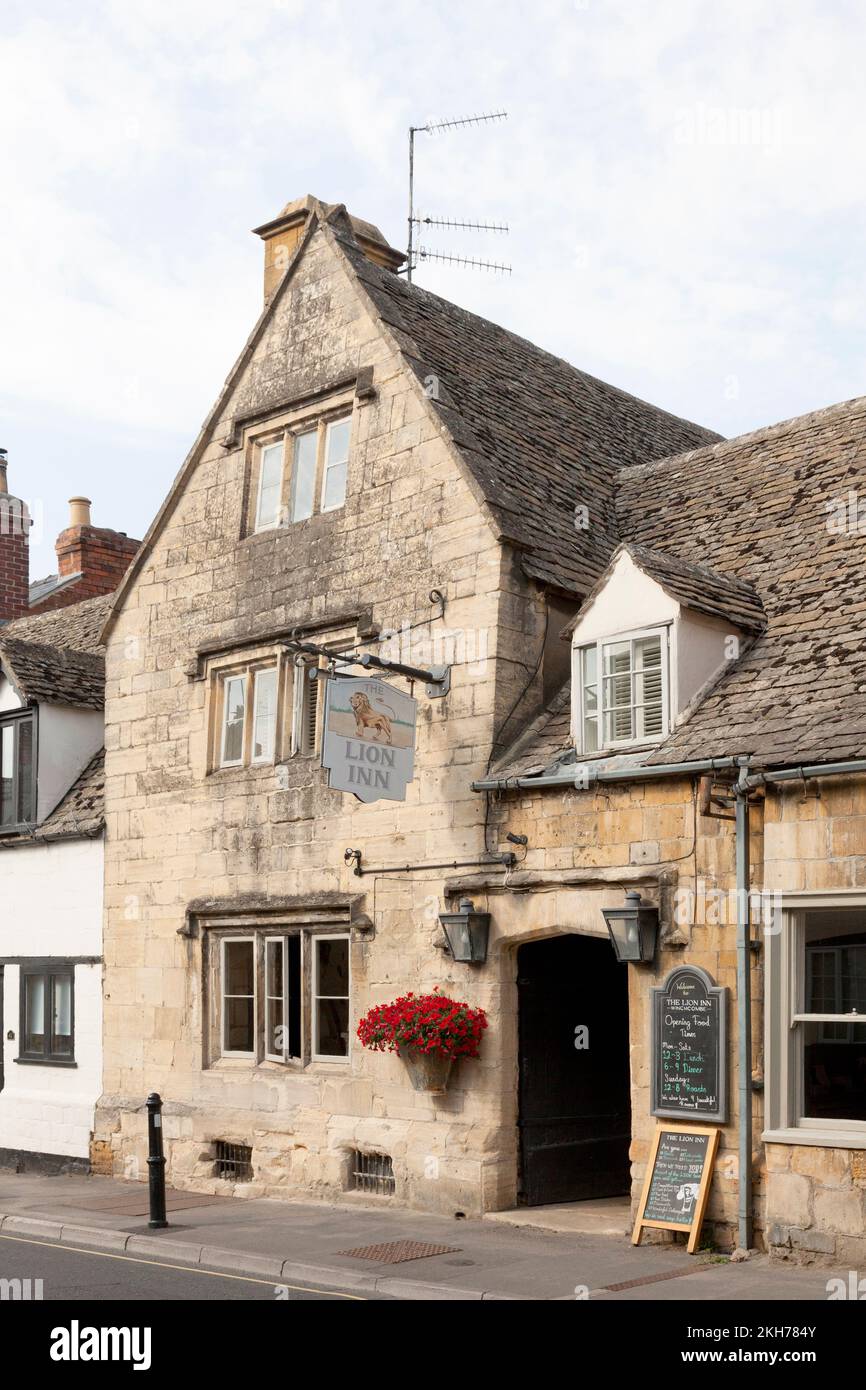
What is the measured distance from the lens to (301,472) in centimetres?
1719

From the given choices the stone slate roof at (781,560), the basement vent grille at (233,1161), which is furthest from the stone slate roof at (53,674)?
the stone slate roof at (781,560)

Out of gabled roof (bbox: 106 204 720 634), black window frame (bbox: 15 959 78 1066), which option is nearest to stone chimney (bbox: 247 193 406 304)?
gabled roof (bbox: 106 204 720 634)

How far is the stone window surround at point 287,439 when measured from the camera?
1675 centimetres

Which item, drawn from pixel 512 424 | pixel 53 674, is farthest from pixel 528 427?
pixel 53 674

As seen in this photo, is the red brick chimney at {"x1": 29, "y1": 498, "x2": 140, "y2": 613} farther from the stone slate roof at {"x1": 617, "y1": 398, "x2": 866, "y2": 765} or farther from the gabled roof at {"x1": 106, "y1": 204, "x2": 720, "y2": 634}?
the stone slate roof at {"x1": 617, "y1": 398, "x2": 866, "y2": 765}

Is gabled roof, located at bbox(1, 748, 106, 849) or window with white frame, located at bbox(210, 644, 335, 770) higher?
window with white frame, located at bbox(210, 644, 335, 770)

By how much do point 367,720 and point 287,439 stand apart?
4754mm

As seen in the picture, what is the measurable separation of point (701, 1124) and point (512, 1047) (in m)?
2.30

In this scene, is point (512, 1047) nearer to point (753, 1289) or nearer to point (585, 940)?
point (585, 940)

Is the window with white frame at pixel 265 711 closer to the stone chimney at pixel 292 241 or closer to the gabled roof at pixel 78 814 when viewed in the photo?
the gabled roof at pixel 78 814

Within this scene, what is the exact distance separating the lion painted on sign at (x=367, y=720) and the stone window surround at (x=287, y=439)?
132 inches

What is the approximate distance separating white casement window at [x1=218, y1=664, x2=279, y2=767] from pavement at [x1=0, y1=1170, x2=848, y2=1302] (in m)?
4.67

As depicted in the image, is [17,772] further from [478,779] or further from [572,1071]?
[572,1071]

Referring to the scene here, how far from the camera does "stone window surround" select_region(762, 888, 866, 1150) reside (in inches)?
456
